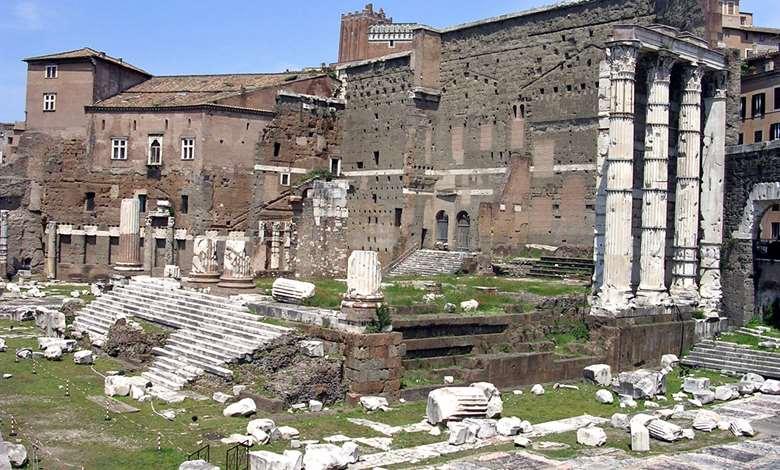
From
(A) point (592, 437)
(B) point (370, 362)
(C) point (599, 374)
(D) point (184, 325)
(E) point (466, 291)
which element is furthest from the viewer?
(E) point (466, 291)

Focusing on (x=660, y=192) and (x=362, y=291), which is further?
(x=660, y=192)

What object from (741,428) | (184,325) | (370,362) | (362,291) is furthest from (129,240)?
(741,428)

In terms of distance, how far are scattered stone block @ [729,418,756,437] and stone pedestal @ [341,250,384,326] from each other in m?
7.02

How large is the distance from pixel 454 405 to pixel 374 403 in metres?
1.79

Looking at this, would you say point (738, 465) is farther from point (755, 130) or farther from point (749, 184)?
point (755, 130)

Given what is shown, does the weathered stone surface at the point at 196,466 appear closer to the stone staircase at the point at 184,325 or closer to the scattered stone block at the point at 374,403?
the scattered stone block at the point at 374,403

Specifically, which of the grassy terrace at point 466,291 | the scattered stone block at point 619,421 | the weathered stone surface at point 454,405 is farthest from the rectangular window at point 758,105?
the weathered stone surface at point 454,405

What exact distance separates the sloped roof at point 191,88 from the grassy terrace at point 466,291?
1600 centimetres

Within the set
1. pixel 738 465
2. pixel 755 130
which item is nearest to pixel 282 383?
pixel 738 465

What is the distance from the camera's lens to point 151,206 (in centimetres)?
4203

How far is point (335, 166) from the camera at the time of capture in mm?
45094

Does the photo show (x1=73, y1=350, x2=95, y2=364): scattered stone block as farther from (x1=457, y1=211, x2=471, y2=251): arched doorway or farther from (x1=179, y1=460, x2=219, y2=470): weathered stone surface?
(x1=457, y1=211, x2=471, y2=251): arched doorway

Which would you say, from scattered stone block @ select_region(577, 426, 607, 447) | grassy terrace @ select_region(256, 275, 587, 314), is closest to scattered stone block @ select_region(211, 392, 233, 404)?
Result: grassy terrace @ select_region(256, 275, 587, 314)

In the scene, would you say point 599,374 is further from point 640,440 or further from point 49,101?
point 49,101
